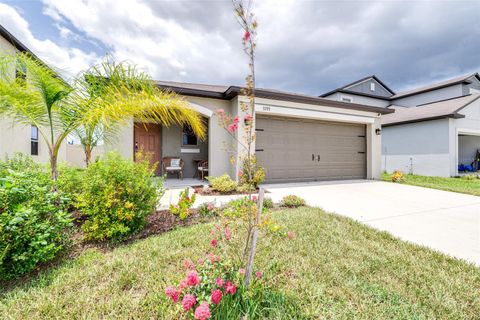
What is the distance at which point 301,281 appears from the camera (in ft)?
6.49

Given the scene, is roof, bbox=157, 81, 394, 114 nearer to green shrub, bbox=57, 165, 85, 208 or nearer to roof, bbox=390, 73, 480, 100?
green shrub, bbox=57, 165, 85, 208

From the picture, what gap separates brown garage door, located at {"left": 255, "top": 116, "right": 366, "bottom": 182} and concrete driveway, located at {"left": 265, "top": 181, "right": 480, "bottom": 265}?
4.98 feet

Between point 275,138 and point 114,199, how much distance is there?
6194 millimetres

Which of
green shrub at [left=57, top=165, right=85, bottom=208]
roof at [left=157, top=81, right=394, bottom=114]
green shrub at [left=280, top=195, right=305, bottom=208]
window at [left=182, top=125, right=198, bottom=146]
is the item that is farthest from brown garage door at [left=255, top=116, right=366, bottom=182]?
green shrub at [left=57, top=165, right=85, bottom=208]

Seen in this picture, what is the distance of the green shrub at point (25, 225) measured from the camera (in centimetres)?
201

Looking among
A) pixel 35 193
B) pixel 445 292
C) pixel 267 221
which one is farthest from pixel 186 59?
pixel 445 292

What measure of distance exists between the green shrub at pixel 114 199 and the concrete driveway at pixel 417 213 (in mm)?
3741

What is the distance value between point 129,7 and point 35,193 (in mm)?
5288

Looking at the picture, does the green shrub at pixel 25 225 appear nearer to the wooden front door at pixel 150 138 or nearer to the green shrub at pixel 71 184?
the green shrub at pixel 71 184

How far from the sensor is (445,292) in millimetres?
1879

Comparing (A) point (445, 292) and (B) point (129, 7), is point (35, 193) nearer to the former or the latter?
(A) point (445, 292)

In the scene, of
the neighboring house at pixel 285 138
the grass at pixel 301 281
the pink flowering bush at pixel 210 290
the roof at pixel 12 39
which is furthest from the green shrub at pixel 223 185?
the roof at pixel 12 39

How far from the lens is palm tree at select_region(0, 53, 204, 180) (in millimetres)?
3201

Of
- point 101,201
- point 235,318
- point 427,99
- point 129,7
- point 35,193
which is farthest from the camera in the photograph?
point 427,99
